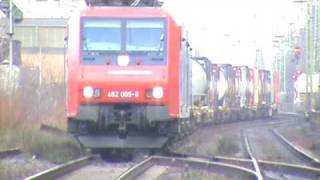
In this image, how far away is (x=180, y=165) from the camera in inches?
667

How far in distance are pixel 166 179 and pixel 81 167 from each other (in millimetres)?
2882

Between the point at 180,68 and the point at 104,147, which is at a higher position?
the point at 180,68

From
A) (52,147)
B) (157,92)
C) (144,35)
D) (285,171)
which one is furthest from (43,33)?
(285,171)

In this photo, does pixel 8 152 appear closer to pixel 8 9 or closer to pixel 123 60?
pixel 123 60

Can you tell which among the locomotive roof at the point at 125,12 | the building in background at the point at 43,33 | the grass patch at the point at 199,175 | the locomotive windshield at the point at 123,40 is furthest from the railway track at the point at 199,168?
the building in background at the point at 43,33

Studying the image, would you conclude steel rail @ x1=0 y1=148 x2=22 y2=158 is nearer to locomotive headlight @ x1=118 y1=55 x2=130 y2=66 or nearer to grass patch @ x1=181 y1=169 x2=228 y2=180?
locomotive headlight @ x1=118 y1=55 x2=130 y2=66

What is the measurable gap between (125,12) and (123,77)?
1.52m

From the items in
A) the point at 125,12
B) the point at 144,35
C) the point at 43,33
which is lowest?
the point at 144,35

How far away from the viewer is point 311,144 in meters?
27.1

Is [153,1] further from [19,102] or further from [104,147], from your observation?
[19,102]

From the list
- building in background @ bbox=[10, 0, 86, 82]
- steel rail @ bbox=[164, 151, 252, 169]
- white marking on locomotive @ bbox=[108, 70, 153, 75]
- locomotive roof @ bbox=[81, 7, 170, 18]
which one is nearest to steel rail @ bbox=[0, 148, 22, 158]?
white marking on locomotive @ bbox=[108, 70, 153, 75]

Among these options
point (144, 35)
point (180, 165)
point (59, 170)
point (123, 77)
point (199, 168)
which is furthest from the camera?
point (144, 35)

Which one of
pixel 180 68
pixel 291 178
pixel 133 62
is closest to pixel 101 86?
pixel 133 62

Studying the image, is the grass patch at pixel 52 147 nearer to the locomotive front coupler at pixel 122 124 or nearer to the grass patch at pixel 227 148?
the locomotive front coupler at pixel 122 124
